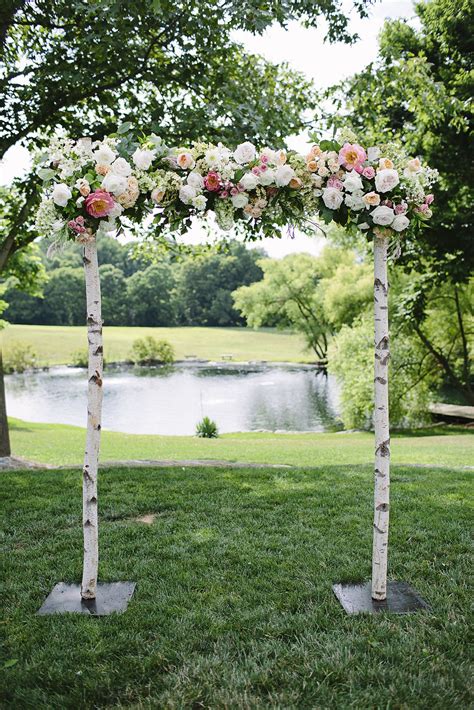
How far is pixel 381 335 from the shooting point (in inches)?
165

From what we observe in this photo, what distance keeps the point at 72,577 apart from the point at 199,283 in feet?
268

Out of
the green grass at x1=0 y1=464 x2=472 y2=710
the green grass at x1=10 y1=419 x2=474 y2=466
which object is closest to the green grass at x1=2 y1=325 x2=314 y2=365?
the green grass at x1=10 y1=419 x2=474 y2=466

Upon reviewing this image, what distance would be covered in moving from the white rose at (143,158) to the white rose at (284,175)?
885 millimetres

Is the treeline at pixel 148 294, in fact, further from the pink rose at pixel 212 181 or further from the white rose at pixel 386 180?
the white rose at pixel 386 180

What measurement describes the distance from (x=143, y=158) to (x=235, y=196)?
2.26 feet

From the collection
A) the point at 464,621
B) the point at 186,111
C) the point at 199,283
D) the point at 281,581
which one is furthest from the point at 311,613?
the point at 199,283

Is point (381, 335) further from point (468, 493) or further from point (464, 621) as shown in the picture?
point (468, 493)

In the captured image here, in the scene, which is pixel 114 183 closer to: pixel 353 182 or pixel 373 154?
pixel 353 182

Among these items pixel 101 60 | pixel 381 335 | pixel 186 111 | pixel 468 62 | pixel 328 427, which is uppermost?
pixel 468 62

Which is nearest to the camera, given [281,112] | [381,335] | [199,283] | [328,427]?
[381,335]

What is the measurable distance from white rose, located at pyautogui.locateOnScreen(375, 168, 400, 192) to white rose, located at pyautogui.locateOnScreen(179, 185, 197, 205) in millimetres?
1275

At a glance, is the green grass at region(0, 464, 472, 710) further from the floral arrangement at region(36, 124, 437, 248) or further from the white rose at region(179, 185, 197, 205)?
the white rose at region(179, 185, 197, 205)

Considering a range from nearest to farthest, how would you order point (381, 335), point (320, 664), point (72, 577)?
point (320, 664) < point (381, 335) < point (72, 577)

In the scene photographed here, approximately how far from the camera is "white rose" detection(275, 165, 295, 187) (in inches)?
159
